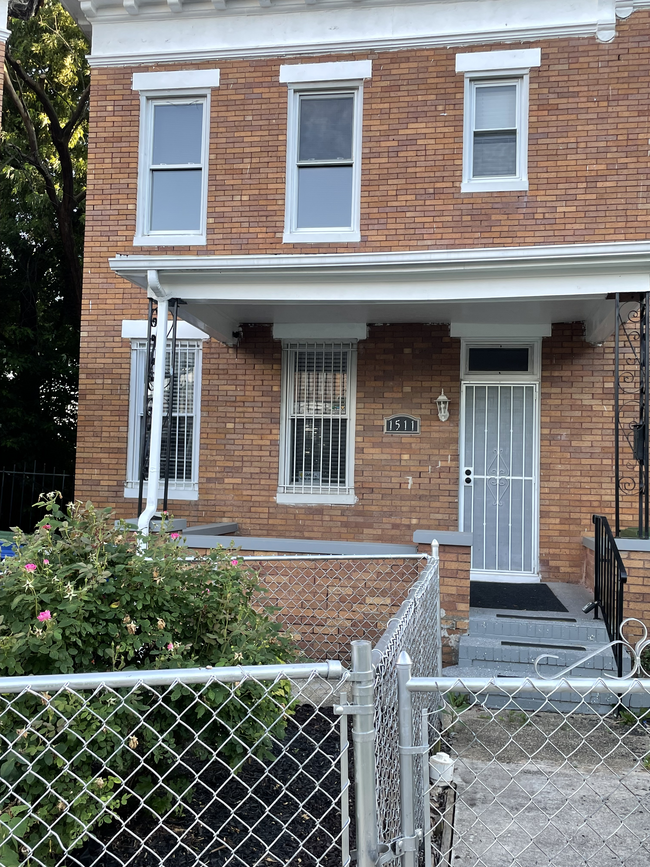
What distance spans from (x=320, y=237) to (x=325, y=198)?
598 millimetres

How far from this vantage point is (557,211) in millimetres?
8508

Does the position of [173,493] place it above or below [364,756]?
above

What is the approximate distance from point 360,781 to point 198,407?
783 centimetres

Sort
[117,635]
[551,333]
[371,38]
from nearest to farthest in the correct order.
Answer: [117,635] → [551,333] → [371,38]

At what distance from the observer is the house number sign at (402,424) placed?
28.4ft

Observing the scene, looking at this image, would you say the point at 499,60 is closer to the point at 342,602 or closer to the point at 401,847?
the point at 342,602

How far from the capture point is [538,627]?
20.4 feet

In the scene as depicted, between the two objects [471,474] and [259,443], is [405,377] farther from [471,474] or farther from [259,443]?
[259,443]

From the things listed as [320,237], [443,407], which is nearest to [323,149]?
[320,237]

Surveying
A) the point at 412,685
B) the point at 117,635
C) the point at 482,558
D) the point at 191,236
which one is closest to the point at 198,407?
the point at 191,236

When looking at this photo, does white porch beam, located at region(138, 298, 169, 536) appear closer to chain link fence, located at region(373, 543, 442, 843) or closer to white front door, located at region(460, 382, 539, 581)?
white front door, located at region(460, 382, 539, 581)

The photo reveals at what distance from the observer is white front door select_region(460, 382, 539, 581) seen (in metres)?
8.45

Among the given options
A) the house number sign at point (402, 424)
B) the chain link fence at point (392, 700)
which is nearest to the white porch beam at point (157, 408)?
the house number sign at point (402, 424)

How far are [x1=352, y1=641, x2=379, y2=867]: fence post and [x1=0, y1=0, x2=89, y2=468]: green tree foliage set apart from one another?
44.2ft
